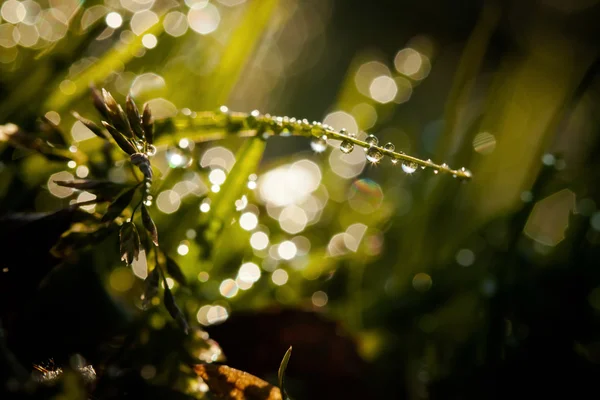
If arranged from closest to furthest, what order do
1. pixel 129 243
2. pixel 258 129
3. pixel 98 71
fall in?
pixel 129 243 < pixel 258 129 < pixel 98 71

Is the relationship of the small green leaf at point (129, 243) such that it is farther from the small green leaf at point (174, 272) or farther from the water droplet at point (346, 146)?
the water droplet at point (346, 146)

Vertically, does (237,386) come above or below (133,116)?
below

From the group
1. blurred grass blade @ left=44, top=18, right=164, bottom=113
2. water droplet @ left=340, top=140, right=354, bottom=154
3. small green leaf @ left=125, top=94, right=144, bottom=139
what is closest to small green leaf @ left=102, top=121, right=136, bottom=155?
small green leaf @ left=125, top=94, right=144, bottom=139

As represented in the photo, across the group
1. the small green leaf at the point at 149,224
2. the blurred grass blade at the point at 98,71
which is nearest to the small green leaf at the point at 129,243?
the small green leaf at the point at 149,224

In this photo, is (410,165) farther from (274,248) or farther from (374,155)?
(274,248)

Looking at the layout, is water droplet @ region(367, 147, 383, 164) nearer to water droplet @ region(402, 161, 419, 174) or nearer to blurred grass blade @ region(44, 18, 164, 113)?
water droplet @ region(402, 161, 419, 174)

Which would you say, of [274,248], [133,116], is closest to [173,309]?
[133,116]

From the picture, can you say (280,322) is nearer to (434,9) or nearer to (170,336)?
(170,336)

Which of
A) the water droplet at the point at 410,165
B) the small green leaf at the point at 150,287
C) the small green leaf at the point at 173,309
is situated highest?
the water droplet at the point at 410,165

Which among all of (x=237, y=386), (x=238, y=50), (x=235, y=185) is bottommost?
(x=237, y=386)
